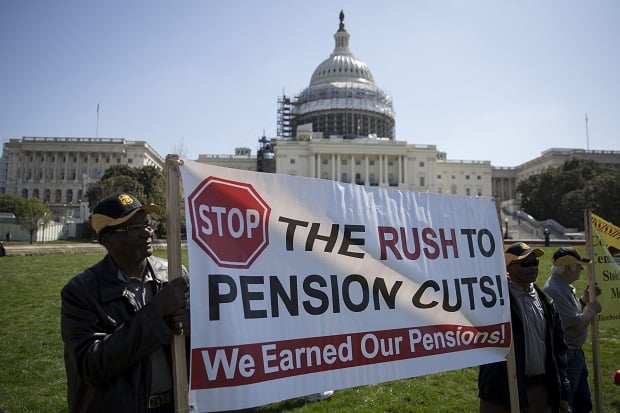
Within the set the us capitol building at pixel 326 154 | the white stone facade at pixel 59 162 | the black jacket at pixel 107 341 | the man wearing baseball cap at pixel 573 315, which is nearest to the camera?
the black jacket at pixel 107 341

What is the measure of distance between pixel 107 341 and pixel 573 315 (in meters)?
4.06

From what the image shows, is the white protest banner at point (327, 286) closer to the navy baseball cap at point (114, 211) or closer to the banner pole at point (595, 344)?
the navy baseball cap at point (114, 211)

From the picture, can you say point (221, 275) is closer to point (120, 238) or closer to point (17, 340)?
point (120, 238)

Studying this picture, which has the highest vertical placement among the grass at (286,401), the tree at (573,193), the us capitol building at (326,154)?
the us capitol building at (326,154)

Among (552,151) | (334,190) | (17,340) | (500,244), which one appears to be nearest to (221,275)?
(334,190)

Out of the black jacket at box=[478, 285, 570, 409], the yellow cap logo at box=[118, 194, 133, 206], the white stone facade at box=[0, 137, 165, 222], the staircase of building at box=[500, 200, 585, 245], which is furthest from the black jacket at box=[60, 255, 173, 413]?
the white stone facade at box=[0, 137, 165, 222]

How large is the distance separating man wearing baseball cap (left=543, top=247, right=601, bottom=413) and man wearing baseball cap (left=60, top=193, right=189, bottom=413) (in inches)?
144

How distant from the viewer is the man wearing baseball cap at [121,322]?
2.11 meters

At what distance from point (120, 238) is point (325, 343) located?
4.39 ft

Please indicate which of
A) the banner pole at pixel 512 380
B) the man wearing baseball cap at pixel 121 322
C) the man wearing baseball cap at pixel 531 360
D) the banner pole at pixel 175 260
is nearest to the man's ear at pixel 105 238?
the man wearing baseball cap at pixel 121 322

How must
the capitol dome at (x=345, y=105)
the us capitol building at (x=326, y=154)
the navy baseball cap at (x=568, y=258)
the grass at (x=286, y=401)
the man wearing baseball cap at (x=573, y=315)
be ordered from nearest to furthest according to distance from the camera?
the man wearing baseball cap at (x=573, y=315) → the navy baseball cap at (x=568, y=258) → the grass at (x=286, y=401) → the us capitol building at (x=326, y=154) → the capitol dome at (x=345, y=105)

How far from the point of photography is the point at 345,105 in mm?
80812

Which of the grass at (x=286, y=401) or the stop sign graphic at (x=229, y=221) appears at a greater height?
the stop sign graphic at (x=229, y=221)

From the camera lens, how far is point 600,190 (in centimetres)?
4422
